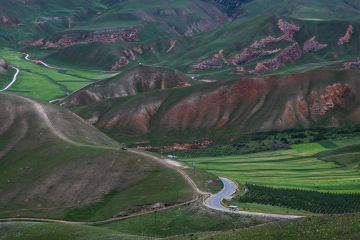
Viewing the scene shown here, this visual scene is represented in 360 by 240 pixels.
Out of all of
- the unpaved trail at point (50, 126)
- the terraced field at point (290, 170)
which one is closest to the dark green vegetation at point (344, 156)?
the terraced field at point (290, 170)

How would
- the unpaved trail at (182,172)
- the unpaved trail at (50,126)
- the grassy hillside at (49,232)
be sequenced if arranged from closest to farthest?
the grassy hillside at (49,232) < the unpaved trail at (182,172) < the unpaved trail at (50,126)

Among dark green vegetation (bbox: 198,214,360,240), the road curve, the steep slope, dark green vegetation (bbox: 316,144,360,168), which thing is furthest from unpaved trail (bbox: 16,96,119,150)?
Result: dark green vegetation (bbox: 198,214,360,240)

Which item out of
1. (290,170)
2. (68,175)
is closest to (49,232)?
(68,175)

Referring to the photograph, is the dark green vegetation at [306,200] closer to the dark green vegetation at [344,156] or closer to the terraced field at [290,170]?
the terraced field at [290,170]

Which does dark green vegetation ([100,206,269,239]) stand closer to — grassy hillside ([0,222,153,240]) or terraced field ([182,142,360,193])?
grassy hillside ([0,222,153,240])

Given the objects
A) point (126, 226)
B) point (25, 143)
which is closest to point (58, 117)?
point (25, 143)

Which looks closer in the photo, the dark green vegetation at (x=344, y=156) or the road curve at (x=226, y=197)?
the road curve at (x=226, y=197)
